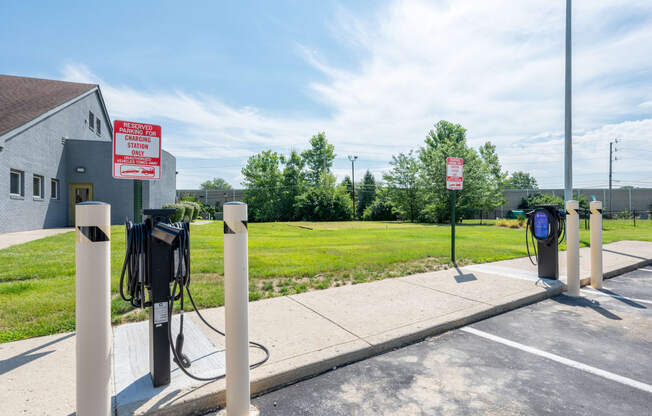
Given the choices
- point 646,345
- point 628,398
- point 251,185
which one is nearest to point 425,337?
point 628,398

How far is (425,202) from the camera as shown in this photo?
35.2 meters

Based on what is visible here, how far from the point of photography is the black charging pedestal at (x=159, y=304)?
8.48ft

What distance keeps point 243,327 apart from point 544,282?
5.70 meters

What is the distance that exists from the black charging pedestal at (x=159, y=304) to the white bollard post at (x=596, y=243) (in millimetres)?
6796

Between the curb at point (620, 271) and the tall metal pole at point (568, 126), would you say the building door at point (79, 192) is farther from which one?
the tall metal pole at point (568, 126)

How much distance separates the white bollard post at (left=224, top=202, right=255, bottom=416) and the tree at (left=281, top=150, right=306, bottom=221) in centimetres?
3895

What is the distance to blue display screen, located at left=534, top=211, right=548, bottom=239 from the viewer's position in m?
6.35

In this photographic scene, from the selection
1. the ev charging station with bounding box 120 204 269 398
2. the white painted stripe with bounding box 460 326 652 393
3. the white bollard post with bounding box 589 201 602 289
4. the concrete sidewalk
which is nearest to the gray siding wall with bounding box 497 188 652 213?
the white bollard post with bounding box 589 201 602 289

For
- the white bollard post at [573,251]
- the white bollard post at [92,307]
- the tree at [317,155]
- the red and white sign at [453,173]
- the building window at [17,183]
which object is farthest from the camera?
the tree at [317,155]

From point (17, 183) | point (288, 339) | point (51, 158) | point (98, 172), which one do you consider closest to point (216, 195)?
point (98, 172)

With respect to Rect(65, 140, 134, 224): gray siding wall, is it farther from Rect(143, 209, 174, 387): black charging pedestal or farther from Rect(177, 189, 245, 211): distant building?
Rect(177, 189, 245, 211): distant building

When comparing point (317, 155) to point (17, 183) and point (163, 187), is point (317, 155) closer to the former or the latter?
point (163, 187)

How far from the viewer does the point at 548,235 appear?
632 cm

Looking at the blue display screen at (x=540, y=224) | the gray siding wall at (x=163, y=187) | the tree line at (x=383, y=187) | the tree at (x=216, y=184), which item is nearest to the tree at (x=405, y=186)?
the tree line at (x=383, y=187)
